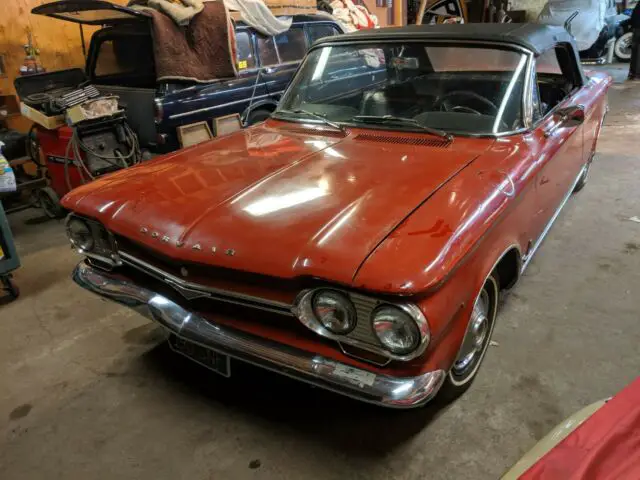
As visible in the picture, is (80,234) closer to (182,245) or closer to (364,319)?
(182,245)

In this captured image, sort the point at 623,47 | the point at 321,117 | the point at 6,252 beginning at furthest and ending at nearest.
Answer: the point at 623,47
the point at 6,252
the point at 321,117

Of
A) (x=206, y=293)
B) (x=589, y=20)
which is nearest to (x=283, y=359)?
(x=206, y=293)

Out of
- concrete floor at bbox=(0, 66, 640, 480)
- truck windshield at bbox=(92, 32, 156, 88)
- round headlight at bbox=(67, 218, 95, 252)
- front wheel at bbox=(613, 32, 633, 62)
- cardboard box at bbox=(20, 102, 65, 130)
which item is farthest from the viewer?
front wheel at bbox=(613, 32, 633, 62)

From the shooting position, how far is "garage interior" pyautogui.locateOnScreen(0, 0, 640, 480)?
2.03 meters

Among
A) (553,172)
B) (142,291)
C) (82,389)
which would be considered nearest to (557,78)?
(553,172)

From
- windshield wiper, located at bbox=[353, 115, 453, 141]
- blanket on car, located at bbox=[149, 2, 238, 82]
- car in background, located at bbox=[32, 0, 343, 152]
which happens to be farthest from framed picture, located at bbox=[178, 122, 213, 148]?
windshield wiper, located at bbox=[353, 115, 453, 141]

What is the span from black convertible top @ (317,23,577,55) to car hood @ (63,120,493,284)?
0.65 meters

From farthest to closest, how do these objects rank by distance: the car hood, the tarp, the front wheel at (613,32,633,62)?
the front wheel at (613,32,633,62) < the tarp < the car hood

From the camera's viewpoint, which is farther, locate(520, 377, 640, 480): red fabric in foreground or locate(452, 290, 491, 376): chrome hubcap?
locate(452, 290, 491, 376): chrome hubcap

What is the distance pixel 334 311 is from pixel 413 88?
6.22 ft

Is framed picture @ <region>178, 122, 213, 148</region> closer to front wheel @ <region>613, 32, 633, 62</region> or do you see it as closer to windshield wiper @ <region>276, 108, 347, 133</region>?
windshield wiper @ <region>276, 108, 347, 133</region>

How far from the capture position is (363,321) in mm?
1659

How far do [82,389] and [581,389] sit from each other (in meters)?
2.41

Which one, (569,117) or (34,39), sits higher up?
(34,39)
